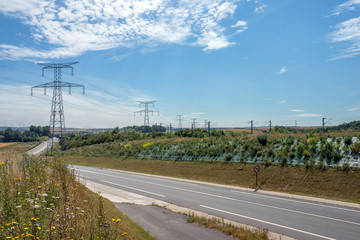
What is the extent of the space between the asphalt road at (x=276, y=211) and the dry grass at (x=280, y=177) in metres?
2.47

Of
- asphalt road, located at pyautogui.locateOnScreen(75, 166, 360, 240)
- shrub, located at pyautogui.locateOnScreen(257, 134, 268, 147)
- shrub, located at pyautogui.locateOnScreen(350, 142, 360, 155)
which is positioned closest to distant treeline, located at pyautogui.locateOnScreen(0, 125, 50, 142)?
asphalt road, located at pyautogui.locateOnScreen(75, 166, 360, 240)

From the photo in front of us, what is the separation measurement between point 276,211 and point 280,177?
8.09 meters

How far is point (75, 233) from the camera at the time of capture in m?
5.17

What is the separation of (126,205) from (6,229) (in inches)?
405

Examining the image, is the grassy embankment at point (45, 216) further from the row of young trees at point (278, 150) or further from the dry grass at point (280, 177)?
the row of young trees at point (278, 150)

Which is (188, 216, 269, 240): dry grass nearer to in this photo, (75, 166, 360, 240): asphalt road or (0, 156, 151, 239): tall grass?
(75, 166, 360, 240): asphalt road

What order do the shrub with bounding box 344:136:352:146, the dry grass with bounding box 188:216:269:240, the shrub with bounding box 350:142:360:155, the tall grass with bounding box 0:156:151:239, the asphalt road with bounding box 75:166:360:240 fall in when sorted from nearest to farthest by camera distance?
the tall grass with bounding box 0:156:151:239 < the dry grass with bounding box 188:216:269:240 < the asphalt road with bounding box 75:166:360:240 < the shrub with bounding box 350:142:360:155 < the shrub with bounding box 344:136:352:146

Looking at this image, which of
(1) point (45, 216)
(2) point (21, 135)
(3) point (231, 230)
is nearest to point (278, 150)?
(3) point (231, 230)

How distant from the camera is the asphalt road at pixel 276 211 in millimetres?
10086

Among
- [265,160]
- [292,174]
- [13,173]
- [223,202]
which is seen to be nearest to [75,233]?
[13,173]

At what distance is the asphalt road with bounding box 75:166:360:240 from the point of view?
33.1 feet

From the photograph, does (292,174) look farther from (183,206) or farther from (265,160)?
(183,206)

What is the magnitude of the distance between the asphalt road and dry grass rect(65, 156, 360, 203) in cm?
247

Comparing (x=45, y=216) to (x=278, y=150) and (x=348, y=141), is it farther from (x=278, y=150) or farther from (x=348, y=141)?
(x=348, y=141)
